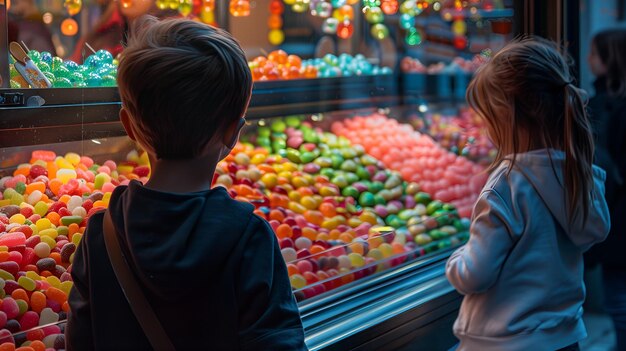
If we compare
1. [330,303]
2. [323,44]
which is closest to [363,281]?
[330,303]

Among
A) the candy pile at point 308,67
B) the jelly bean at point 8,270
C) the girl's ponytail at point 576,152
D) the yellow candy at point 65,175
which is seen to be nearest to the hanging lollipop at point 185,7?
the candy pile at point 308,67

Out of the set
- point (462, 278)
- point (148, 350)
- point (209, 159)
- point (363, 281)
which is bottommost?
point (363, 281)

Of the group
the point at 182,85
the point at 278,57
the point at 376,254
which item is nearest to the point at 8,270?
the point at 182,85

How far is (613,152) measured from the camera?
373cm

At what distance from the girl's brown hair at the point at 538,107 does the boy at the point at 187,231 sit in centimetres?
114

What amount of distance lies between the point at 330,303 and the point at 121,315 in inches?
52.6

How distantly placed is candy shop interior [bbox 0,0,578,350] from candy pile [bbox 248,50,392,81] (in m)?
0.01

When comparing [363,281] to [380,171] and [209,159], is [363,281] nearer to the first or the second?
[380,171]

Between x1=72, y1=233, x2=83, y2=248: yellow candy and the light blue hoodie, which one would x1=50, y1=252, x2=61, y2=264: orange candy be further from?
the light blue hoodie

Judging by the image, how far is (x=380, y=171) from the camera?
405 centimetres

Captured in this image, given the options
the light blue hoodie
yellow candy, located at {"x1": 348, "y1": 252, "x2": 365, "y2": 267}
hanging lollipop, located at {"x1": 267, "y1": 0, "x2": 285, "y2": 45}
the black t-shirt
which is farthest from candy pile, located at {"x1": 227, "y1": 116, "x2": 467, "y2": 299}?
the black t-shirt

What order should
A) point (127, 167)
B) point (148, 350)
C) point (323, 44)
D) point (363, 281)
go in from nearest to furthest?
1. point (148, 350)
2. point (127, 167)
3. point (363, 281)
4. point (323, 44)

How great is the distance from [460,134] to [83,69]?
2699mm

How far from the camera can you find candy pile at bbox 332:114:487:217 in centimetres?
411
